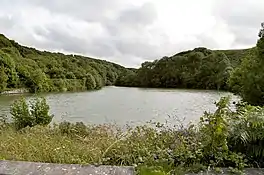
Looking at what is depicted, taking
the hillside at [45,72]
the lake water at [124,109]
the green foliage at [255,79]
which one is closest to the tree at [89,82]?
the hillside at [45,72]

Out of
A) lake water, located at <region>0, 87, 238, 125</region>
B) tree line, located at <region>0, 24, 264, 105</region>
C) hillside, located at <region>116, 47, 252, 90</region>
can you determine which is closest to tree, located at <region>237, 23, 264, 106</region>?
tree line, located at <region>0, 24, 264, 105</region>

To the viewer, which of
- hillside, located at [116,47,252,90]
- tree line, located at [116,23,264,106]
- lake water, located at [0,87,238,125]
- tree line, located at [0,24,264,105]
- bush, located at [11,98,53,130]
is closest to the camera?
bush, located at [11,98,53,130]

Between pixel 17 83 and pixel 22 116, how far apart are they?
138 ft

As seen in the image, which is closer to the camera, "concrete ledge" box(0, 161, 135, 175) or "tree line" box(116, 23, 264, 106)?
"concrete ledge" box(0, 161, 135, 175)

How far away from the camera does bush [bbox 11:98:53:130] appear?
9.49 meters

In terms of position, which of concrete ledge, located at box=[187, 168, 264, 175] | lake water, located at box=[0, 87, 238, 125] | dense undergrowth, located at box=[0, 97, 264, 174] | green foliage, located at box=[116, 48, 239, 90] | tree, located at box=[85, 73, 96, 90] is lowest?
lake water, located at box=[0, 87, 238, 125]

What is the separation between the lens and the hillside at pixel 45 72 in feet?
161

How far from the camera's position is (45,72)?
60000 mm

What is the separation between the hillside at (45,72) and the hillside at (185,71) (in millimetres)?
9399

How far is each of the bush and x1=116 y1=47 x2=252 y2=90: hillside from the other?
156 feet

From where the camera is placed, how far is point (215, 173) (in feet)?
9.25

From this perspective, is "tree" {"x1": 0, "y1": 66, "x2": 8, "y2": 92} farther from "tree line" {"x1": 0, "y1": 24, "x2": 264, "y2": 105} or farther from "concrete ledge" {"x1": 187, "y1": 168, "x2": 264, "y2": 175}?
"concrete ledge" {"x1": 187, "y1": 168, "x2": 264, "y2": 175}

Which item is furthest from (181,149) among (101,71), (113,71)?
(113,71)

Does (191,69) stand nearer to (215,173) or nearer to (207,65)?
(207,65)
